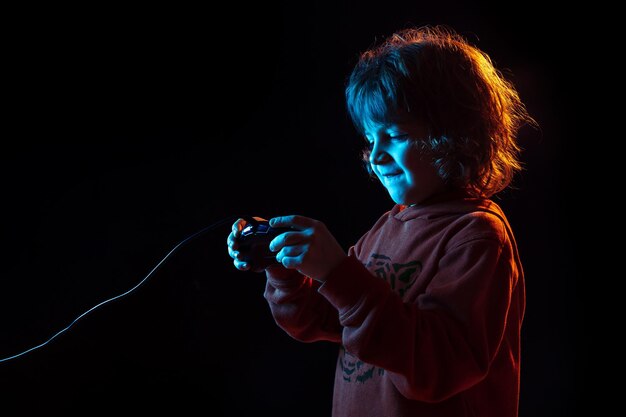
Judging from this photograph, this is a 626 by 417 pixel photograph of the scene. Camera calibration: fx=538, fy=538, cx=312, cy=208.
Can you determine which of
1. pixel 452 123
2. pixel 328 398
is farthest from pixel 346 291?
pixel 328 398

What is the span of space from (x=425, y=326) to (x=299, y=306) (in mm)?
265

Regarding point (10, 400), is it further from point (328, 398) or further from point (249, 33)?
point (249, 33)

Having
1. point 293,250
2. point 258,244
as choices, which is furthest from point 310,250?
point 258,244

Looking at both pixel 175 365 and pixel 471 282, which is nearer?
pixel 471 282

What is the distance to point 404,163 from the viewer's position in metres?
0.74

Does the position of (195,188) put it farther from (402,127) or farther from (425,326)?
(425,326)

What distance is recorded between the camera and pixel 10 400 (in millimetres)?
1059

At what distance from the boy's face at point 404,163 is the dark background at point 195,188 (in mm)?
504

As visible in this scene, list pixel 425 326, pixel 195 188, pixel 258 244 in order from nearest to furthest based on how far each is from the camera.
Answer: pixel 425 326
pixel 258 244
pixel 195 188

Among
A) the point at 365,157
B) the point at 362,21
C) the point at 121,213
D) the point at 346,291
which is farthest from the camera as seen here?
the point at 362,21

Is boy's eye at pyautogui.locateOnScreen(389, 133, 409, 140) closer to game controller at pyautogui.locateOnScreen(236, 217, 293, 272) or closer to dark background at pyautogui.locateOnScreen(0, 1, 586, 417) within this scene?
game controller at pyautogui.locateOnScreen(236, 217, 293, 272)

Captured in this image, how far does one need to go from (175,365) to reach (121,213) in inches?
14.3

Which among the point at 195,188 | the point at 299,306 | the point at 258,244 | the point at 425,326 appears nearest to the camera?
the point at 425,326

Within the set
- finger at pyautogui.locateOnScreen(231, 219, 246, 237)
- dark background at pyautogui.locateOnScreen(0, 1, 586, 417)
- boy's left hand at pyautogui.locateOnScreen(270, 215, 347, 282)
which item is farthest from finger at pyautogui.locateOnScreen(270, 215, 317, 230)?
dark background at pyautogui.locateOnScreen(0, 1, 586, 417)
